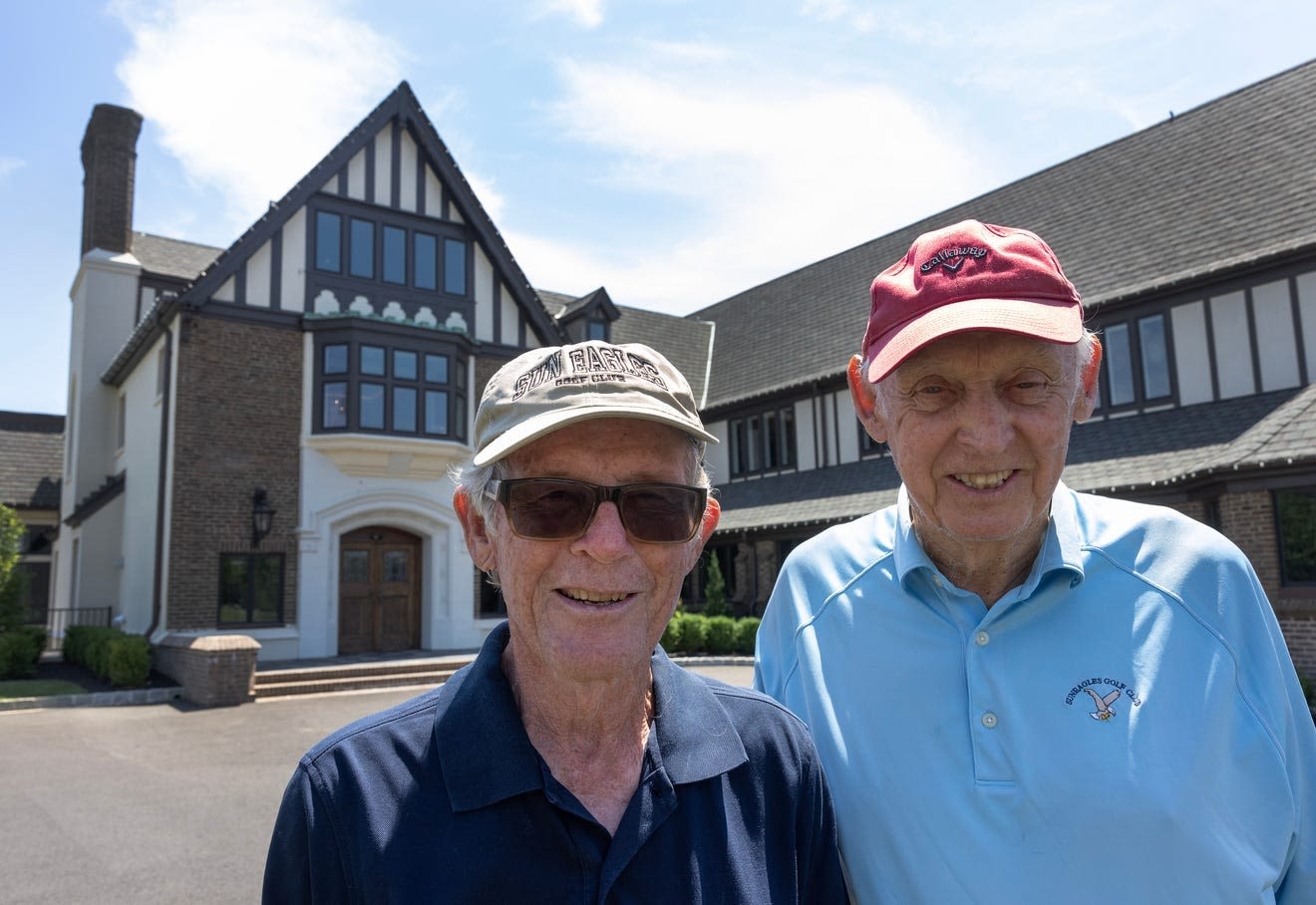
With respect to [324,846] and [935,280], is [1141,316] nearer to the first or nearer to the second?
[935,280]

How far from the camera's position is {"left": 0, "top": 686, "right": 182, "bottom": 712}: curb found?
13414mm

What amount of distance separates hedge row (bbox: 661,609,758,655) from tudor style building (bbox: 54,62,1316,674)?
2.40m

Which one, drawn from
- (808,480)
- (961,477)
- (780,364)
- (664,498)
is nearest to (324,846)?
(664,498)

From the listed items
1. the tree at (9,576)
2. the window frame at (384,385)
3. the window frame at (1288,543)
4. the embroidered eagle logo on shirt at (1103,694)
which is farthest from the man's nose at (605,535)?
the tree at (9,576)

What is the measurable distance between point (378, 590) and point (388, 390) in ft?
13.8

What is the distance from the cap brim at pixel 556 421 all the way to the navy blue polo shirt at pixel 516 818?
0.46 meters

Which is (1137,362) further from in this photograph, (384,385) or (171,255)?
(171,255)

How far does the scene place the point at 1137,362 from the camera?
1631cm

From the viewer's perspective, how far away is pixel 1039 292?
196 cm

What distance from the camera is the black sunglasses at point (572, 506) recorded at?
6.04 ft

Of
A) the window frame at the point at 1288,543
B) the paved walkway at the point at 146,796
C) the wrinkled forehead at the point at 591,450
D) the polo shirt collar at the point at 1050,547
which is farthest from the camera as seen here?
the window frame at the point at 1288,543

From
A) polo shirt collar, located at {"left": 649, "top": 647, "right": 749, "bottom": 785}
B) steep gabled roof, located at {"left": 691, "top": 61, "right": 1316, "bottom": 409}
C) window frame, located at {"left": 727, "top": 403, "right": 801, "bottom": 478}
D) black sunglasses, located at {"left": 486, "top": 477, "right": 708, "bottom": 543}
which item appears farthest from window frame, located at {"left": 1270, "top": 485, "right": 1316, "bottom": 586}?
black sunglasses, located at {"left": 486, "top": 477, "right": 708, "bottom": 543}

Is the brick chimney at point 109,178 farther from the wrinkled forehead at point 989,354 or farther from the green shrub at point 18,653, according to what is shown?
the wrinkled forehead at point 989,354

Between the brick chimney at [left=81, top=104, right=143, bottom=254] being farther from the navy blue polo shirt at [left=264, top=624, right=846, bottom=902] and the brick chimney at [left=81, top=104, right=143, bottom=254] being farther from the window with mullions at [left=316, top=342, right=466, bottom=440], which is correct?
the navy blue polo shirt at [left=264, top=624, right=846, bottom=902]
